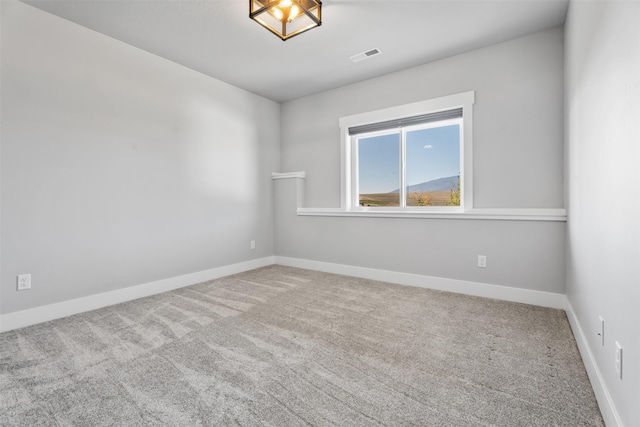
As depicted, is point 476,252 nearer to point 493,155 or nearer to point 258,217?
point 493,155

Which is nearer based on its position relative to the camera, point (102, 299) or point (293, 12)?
point (293, 12)

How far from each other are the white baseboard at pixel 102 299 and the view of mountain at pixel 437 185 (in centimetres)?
253

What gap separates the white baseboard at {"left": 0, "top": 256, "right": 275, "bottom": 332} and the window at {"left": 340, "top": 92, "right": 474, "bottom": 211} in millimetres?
1970

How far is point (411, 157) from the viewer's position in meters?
3.61

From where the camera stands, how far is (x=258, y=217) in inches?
172

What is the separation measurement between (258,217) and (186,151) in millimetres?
1374

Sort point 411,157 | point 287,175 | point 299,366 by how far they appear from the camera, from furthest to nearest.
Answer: point 287,175
point 411,157
point 299,366

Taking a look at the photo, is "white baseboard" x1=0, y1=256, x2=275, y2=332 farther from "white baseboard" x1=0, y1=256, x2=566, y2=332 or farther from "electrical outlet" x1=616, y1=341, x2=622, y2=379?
"electrical outlet" x1=616, y1=341, x2=622, y2=379

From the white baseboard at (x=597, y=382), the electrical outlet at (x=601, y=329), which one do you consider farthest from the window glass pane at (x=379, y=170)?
the electrical outlet at (x=601, y=329)

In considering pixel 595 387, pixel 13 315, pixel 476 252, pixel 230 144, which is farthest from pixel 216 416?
pixel 230 144

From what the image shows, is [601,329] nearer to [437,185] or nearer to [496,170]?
[496,170]

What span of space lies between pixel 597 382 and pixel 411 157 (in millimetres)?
2658

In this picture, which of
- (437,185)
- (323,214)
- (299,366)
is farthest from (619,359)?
(323,214)

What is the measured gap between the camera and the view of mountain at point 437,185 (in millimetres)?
3337
